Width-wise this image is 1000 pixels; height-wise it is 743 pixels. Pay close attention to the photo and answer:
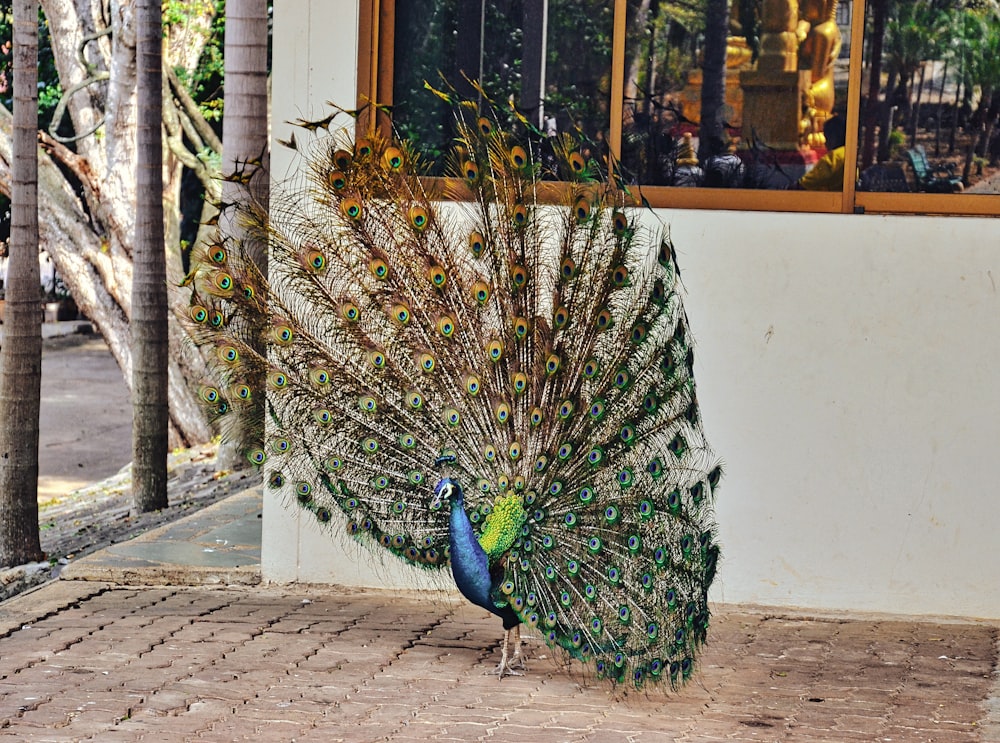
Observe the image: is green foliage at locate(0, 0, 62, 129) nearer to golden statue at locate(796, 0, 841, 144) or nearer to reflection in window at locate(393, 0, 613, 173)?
reflection in window at locate(393, 0, 613, 173)

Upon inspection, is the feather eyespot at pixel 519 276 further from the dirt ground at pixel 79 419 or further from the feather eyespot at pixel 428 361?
the dirt ground at pixel 79 419

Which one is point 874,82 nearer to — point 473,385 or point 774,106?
point 774,106

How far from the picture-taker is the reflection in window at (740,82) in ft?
21.6

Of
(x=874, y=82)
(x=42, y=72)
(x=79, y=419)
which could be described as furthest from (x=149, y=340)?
(x=79, y=419)

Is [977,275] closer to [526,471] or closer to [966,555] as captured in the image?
[966,555]

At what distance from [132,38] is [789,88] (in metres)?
7.96

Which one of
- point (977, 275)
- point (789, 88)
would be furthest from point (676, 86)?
point (977, 275)

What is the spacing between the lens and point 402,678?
5.48 m

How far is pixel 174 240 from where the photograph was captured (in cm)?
1465

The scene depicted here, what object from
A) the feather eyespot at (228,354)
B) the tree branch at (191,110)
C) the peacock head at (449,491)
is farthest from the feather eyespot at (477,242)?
the tree branch at (191,110)

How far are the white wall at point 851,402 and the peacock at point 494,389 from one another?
818 mm

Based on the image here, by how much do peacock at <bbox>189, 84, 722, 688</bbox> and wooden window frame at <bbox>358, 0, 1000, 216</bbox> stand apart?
86 cm

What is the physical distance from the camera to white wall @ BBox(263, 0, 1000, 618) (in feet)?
20.8

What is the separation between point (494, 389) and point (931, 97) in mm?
2799
